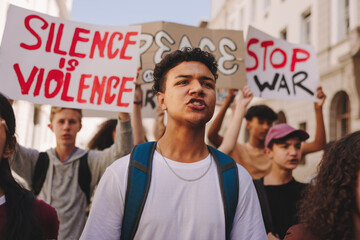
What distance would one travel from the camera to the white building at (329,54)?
11.3 metres

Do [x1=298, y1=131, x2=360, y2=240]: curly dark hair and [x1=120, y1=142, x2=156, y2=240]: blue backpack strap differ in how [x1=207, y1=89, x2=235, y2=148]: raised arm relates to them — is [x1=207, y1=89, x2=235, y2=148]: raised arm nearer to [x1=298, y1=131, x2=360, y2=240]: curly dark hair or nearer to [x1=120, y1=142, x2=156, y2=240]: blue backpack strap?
[x1=298, y1=131, x2=360, y2=240]: curly dark hair

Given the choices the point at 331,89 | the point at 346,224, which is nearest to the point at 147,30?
the point at 346,224

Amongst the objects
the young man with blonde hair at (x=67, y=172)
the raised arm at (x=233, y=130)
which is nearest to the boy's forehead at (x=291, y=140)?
the raised arm at (x=233, y=130)

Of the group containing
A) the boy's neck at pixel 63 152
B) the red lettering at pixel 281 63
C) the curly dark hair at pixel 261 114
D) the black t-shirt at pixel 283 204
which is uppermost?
the red lettering at pixel 281 63

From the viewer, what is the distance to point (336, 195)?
172cm

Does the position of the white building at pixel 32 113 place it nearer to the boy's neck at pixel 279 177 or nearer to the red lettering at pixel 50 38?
the red lettering at pixel 50 38

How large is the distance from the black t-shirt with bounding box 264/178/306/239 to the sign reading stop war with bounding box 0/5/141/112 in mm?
1274

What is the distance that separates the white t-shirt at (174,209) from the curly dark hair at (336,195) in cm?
25

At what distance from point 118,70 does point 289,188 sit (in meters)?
1.70

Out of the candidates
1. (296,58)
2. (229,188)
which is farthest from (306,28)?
(229,188)

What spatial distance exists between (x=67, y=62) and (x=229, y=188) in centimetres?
216

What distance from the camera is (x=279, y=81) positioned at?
427 cm

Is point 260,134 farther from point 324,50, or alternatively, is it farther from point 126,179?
point 324,50

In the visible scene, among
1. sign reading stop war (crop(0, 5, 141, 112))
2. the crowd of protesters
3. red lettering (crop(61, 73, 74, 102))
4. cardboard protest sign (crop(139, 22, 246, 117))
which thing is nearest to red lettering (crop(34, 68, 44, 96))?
sign reading stop war (crop(0, 5, 141, 112))
